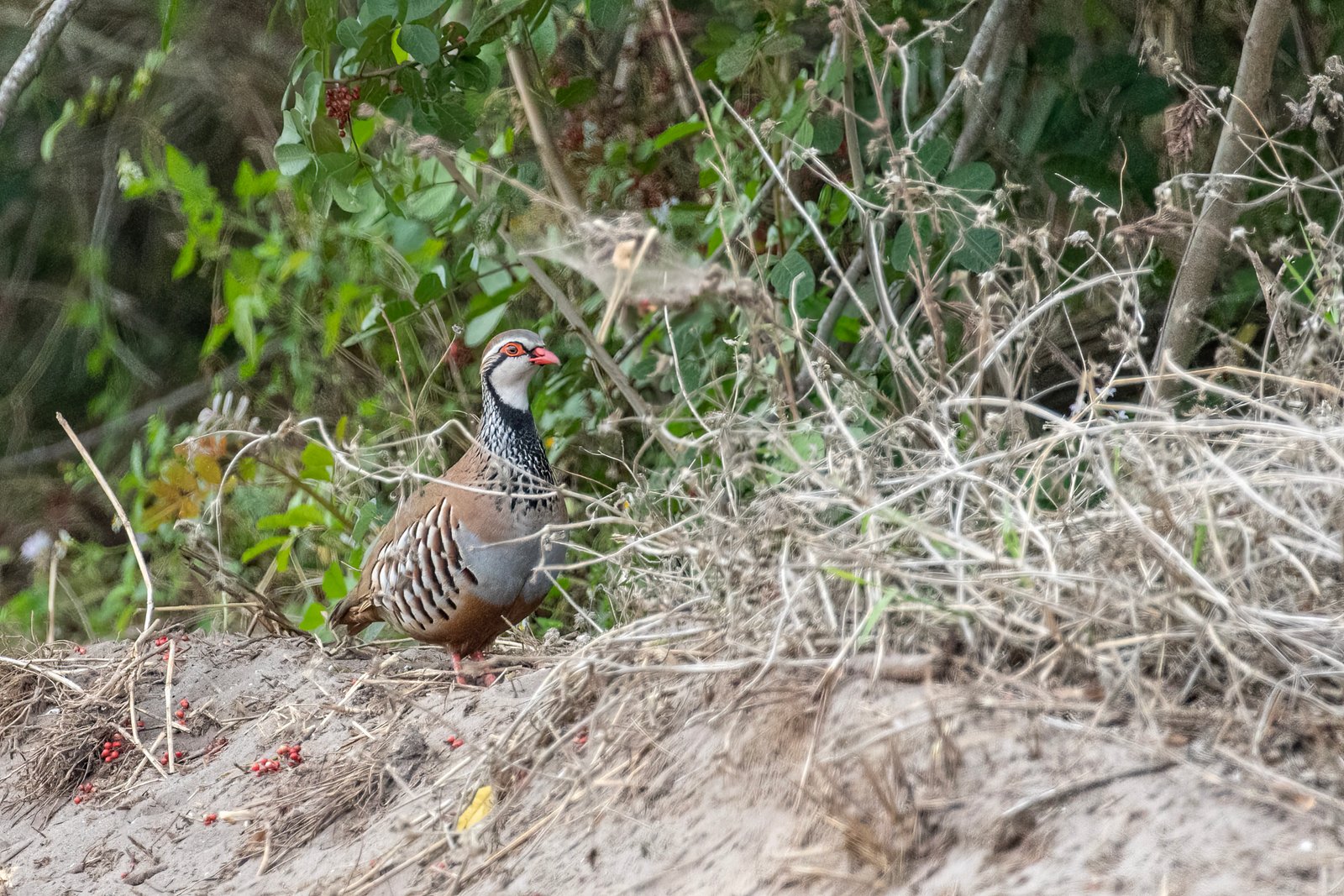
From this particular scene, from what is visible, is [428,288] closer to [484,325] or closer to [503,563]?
[484,325]

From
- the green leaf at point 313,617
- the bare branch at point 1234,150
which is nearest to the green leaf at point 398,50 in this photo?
the green leaf at point 313,617

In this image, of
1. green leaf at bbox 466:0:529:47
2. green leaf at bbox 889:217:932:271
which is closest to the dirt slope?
green leaf at bbox 889:217:932:271

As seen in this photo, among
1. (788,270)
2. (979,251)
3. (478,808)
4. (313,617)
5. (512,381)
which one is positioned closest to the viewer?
(478,808)

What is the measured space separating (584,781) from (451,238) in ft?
11.2

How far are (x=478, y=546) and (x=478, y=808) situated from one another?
1324 millimetres

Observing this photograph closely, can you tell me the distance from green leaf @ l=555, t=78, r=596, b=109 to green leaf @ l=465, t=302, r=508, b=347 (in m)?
0.70

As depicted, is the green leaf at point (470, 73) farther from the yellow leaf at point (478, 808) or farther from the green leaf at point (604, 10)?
the yellow leaf at point (478, 808)

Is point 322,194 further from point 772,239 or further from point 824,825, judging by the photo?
point 824,825

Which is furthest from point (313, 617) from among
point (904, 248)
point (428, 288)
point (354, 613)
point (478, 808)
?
point (904, 248)

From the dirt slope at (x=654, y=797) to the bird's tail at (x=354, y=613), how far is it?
18.4 inches

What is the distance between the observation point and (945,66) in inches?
174

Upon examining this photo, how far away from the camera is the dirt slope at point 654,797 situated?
5.52ft

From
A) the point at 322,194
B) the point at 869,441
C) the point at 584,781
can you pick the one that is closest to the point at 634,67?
the point at 322,194

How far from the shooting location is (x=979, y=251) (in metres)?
3.20
